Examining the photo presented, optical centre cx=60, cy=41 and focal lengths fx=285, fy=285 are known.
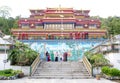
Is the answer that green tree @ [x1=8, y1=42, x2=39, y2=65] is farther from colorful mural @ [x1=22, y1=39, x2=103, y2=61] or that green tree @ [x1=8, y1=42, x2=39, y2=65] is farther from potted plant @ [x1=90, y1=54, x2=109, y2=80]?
colorful mural @ [x1=22, y1=39, x2=103, y2=61]

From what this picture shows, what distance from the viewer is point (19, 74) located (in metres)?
20.4

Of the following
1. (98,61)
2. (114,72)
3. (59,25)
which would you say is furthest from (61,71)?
(59,25)

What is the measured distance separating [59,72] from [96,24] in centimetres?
2985

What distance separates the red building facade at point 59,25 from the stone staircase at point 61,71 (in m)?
19.6

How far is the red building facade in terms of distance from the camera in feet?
149

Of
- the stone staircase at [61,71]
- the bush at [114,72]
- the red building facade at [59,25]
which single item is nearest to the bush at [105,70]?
the bush at [114,72]

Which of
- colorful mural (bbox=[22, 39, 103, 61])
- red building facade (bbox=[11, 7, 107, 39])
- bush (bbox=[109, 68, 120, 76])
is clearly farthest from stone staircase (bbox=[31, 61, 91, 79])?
red building facade (bbox=[11, 7, 107, 39])

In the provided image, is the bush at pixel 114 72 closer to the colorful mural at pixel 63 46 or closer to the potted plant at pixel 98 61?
the potted plant at pixel 98 61

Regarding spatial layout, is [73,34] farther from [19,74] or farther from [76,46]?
[19,74]

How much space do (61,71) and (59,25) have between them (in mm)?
27087

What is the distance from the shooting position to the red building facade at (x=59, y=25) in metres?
45.4

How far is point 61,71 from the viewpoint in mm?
22141

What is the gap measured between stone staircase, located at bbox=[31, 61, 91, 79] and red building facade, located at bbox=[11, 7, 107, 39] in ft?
64.3

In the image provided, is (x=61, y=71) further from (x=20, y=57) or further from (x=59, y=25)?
(x=59, y=25)
